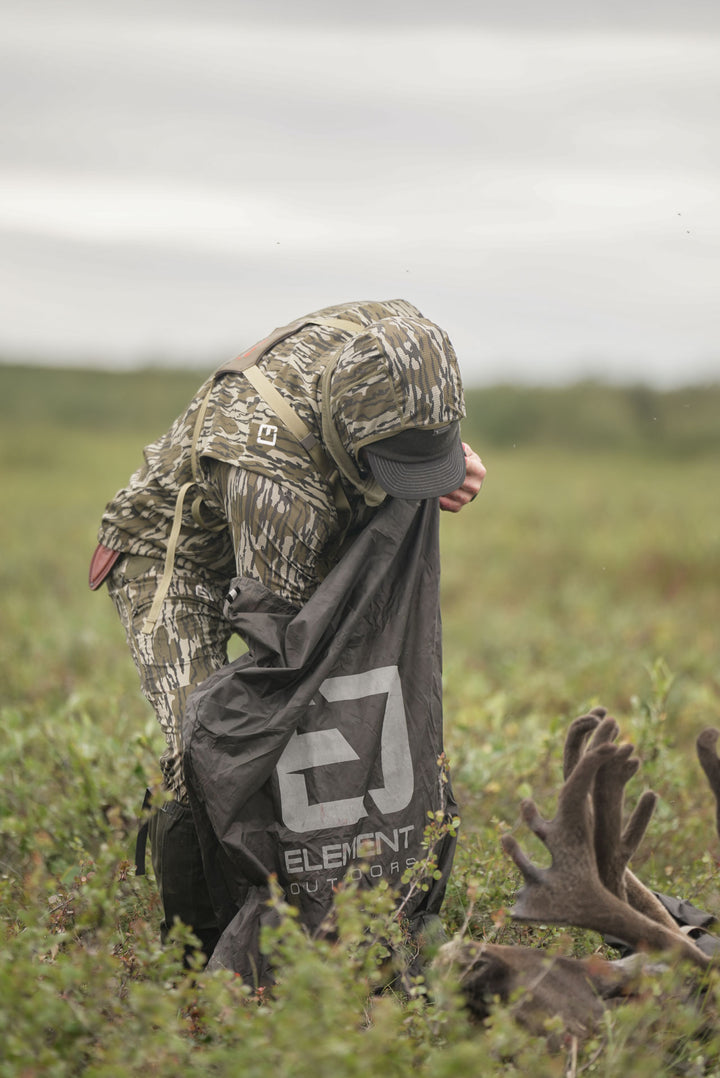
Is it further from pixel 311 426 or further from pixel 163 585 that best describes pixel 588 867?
pixel 163 585

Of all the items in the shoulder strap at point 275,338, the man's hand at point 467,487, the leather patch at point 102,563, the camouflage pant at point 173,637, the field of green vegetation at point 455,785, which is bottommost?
the field of green vegetation at point 455,785

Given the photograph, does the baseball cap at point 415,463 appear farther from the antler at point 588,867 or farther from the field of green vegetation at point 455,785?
the field of green vegetation at point 455,785

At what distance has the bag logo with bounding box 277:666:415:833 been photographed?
9.39ft

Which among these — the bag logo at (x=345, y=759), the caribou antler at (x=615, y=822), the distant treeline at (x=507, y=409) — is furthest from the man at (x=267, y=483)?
the distant treeline at (x=507, y=409)

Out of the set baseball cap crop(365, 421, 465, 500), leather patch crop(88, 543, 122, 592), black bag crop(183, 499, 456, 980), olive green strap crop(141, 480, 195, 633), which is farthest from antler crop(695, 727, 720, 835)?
leather patch crop(88, 543, 122, 592)

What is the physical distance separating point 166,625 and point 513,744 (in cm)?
200

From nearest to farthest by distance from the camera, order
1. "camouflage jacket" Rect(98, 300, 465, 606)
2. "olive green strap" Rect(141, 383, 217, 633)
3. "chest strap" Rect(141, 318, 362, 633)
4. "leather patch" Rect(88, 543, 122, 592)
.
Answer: "camouflage jacket" Rect(98, 300, 465, 606)
"chest strap" Rect(141, 318, 362, 633)
"olive green strap" Rect(141, 383, 217, 633)
"leather patch" Rect(88, 543, 122, 592)

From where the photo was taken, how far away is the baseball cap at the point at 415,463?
111 inches

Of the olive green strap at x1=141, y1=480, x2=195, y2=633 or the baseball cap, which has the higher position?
the baseball cap

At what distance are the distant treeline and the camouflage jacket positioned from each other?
674 inches

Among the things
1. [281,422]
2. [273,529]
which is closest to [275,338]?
[281,422]

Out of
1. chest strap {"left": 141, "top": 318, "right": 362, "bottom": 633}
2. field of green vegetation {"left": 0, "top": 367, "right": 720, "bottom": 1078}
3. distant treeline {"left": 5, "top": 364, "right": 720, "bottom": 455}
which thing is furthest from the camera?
distant treeline {"left": 5, "top": 364, "right": 720, "bottom": 455}

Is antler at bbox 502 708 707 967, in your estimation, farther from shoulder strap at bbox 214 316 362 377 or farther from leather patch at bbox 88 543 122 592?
leather patch at bbox 88 543 122 592

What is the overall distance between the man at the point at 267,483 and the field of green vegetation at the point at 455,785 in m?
0.58
